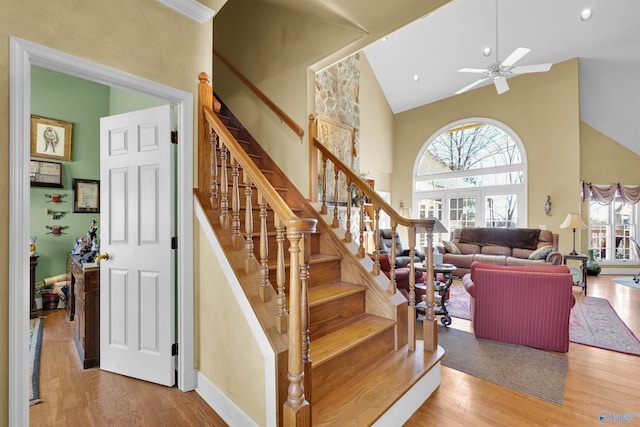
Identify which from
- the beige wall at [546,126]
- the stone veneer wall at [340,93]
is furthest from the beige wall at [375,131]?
the beige wall at [546,126]

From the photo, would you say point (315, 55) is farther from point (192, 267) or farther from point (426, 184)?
point (426, 184)

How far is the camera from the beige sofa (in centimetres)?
632

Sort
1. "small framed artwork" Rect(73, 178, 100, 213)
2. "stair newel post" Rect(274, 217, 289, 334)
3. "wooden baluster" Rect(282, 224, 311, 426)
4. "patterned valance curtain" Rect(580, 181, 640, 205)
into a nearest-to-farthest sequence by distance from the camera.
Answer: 1. "wooden baluster" Rect(282, 224, 311, 426)
2. "stair newel post" Rect(274, 217, 289, 334)
3. "small framed artwork" Rect(73, 178, 100, 213)
4. "patterned valance curtain" Rect(580, 181, 640, 205)

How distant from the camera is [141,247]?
2373mm

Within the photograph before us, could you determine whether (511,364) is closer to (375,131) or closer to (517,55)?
(517,55)

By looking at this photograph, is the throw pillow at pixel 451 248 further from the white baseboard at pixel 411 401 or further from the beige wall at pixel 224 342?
the beige wall at pixel 224 342

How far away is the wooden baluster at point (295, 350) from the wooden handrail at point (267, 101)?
2008 millimetres

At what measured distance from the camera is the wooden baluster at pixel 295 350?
1491 mm

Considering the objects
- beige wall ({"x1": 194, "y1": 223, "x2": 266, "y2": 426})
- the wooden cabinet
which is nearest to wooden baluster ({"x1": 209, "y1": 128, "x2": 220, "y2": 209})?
beige wall ({"x1": 194, "y1": 223, "x2": 266, "y2": 426})

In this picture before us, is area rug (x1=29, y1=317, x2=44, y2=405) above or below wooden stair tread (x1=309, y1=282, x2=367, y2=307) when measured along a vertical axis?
below

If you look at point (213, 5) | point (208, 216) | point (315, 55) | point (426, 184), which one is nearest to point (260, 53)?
point (315, 55)

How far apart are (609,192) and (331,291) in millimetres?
8104

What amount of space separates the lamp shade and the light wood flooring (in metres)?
4.17

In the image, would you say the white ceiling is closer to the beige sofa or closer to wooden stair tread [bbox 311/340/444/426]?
Answer: the beige sofa
